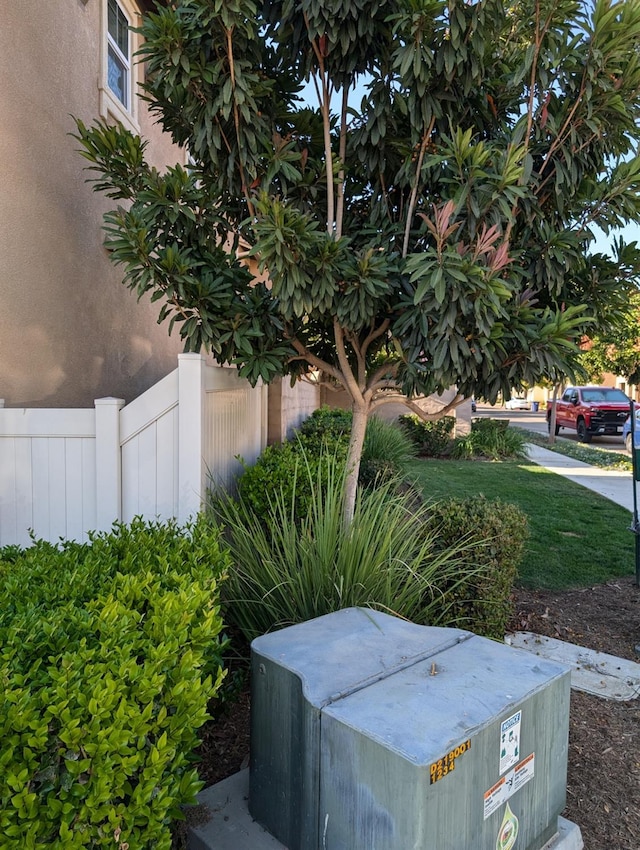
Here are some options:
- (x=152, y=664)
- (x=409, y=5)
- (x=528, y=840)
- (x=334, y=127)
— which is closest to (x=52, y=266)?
(x=334, y=127)

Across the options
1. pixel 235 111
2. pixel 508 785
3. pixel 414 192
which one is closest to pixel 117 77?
pixel 235 111

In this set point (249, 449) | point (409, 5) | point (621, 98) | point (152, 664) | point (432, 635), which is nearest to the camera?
point (152, 664)

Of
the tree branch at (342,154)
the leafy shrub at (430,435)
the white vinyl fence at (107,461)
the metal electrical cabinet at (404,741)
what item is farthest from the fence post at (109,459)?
the leafy shrub at (430,435)

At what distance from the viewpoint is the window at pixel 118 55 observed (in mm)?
6332

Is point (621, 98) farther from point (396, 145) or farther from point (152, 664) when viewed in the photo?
point (152, 664)

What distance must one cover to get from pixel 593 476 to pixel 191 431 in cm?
1094

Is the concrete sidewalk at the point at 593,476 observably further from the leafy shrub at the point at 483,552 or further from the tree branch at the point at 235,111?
the tree branch at the point at 235,111

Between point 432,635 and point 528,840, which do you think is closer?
point 528,840

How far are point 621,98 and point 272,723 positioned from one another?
4.02m

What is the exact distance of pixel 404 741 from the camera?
173cm

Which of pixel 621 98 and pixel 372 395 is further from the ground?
pixel 621 98

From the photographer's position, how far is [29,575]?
261 centimetres

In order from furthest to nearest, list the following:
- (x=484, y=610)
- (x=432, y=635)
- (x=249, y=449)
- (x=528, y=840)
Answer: (x=249, y=449) → (x=484, y=610) → (x=432, y=635) → (x=528, y=840)

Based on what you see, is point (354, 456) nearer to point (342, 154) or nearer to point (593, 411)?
point (342, 154)
